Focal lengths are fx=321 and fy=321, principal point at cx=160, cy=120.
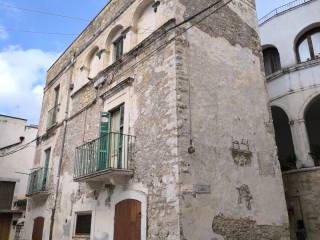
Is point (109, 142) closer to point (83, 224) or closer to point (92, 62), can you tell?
point (83, 224)

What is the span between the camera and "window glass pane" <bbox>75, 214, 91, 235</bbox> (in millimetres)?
9117

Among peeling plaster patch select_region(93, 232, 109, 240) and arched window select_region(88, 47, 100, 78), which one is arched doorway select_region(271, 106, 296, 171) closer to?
arched window select_region(88, 47, 100, 78)

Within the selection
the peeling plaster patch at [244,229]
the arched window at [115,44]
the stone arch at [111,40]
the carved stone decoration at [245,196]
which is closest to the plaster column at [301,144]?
the peeling plaster patch at [244,229]

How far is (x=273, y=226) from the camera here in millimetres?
7664

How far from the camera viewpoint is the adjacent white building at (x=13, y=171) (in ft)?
59.2

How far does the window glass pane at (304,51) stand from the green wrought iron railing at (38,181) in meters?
11.0

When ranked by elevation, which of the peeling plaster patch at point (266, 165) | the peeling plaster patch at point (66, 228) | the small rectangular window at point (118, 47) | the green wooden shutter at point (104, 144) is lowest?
the peeling plaster patch at point (66, 228)

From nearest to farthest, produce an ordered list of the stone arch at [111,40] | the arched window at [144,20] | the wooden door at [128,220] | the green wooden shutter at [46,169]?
the wooden door at [128,220], the arched window at [144,20], the stone arch at [111,40], the green wooden shutter at [46,169]

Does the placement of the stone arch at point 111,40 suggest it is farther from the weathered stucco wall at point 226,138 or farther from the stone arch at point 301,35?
the stone arch at point 301,35

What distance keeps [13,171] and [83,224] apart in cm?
1222

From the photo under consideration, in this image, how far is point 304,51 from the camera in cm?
1264

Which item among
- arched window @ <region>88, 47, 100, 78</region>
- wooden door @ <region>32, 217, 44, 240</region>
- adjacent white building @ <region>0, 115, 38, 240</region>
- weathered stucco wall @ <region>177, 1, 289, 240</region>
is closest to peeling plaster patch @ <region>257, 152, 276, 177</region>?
weathered stucco wall @ <region>177, 1, 289, 240</region>

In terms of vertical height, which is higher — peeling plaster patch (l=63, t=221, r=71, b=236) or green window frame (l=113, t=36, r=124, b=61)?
green window frame (l=113, t=36, r=124, b=61)

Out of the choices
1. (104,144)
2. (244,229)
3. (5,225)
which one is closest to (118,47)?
(104,144)
